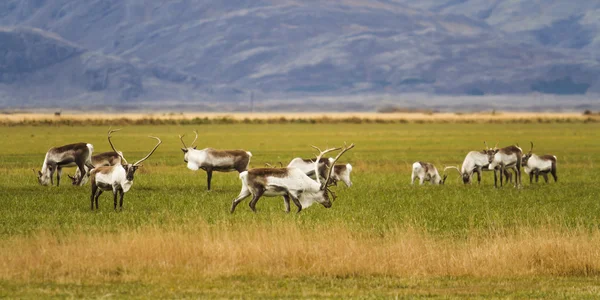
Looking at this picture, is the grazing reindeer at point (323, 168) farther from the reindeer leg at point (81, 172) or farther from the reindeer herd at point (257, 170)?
the reindeer leg at point (81, 172)

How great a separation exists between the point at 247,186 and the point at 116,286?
25.2 feet

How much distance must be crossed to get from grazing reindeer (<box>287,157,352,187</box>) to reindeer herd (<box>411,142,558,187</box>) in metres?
2.85

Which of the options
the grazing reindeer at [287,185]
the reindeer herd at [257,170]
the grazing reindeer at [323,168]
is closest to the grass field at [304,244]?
the grazing reindeer at [287,185]

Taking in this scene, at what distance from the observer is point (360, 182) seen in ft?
128

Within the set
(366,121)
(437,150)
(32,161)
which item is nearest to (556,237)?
(32,161)

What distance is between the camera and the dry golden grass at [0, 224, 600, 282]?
19.7m

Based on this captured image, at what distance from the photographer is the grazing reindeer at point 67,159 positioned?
116ft

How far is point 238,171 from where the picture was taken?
116 feet

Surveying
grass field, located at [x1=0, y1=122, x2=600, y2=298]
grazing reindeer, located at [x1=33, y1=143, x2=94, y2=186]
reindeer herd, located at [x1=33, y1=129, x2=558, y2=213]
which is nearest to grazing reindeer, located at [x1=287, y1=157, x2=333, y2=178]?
reindeer herd, located at [x1=33, y1=129, x2=558, y2=213]

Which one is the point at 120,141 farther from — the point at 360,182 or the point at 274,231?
the point at 274,231

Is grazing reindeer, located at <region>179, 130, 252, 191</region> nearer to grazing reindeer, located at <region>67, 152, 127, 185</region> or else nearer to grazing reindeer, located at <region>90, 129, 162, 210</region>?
grazing reindeer, located at <region>67, 152, 127, 185</region>

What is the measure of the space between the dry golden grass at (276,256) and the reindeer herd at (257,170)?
353 cm

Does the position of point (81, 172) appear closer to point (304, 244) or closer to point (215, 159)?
point (215, 159)

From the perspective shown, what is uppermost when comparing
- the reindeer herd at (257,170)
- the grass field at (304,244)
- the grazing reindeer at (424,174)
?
the reindeer herd at (257,170)
